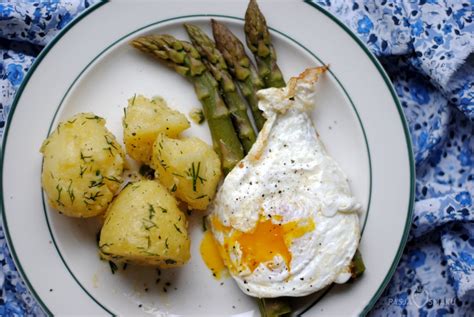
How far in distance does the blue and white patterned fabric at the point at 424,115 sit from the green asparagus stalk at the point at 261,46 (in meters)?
0.46

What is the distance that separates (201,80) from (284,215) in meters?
1.03

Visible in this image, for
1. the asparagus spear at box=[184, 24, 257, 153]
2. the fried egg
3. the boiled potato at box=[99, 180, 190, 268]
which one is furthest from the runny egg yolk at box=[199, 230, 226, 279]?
the asparagus spear at box=[184, 24, 257, 153]

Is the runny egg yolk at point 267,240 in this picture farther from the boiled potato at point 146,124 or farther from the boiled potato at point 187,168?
the boiled potato at point 146,124

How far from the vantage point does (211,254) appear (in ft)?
13.6

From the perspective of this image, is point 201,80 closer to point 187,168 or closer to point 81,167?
point 187,168

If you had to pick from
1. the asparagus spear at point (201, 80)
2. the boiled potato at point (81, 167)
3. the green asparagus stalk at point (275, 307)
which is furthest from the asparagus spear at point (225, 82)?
the green asparagus stalk at point (275, 307)

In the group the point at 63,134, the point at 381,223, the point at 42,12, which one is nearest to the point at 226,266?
the point at 381,223

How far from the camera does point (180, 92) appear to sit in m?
4.21

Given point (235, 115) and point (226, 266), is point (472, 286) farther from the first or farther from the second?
point (235, 115)

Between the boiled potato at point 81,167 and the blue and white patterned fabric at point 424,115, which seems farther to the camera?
the blue and white patterned fabric at point 424,115

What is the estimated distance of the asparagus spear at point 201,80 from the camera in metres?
4.06

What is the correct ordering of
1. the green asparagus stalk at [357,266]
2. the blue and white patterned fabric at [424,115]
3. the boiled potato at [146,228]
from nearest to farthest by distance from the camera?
the boiled potato at [146,228], the green asparagus stalk at [357,266], the blue and white patterned fabric at [424,115]

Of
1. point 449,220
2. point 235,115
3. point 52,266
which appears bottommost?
point 449,220

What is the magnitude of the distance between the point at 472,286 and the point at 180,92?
2284mm
